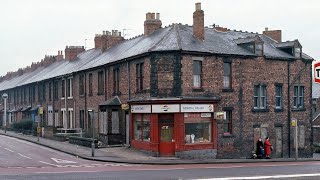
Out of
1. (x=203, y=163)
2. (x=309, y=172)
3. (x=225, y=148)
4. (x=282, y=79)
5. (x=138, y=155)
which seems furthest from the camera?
(x=282, y=79)

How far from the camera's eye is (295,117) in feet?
126

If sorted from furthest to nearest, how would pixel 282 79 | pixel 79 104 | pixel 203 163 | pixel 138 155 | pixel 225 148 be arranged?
pixel 79 104 → pixel 282 79 → pixel 225 148 → pixel 138 155 → pixel 203 163

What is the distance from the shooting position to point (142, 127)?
3278 centimetres

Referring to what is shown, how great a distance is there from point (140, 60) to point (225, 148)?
28.5 feet

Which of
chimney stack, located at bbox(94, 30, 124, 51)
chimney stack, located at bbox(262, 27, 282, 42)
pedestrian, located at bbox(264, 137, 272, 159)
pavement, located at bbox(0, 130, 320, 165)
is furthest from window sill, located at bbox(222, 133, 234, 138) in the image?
chimney stack, located at bbox(94, 30, 124, 51)

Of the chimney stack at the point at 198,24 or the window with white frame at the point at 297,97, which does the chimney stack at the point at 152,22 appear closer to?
the chimney stack at the point at 198,24

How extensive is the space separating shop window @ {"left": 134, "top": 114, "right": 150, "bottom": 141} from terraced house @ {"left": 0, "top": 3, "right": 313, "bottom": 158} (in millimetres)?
69

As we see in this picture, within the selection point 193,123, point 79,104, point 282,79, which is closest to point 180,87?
point 193,123

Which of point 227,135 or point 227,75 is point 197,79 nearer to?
point 227,75

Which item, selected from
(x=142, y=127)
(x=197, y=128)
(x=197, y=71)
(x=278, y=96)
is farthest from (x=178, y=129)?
(x=278, y=96)

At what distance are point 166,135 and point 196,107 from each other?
8.96ft

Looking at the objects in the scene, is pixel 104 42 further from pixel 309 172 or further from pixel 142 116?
pixel 309 172

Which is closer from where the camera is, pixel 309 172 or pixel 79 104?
pixel 309 172

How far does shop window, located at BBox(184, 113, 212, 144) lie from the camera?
1234 inches
